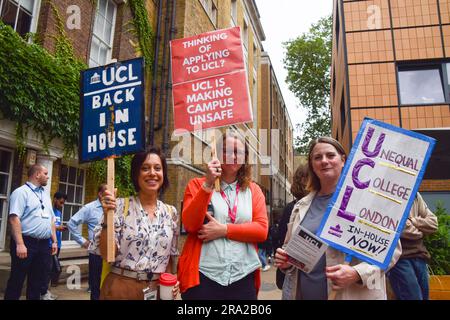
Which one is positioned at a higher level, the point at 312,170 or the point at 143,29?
the point at 143,29

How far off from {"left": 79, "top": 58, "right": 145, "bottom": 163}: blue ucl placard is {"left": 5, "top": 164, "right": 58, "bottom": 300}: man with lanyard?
232cm

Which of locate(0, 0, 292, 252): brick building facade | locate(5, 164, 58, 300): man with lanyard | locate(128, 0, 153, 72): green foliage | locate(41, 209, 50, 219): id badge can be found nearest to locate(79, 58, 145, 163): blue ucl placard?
locate(5, 164, 58, 300): man with lanyard

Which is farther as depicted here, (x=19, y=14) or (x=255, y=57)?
(x=255, y=57)

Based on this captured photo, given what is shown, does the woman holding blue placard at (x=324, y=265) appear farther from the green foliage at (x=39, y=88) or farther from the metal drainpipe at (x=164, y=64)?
the metal drainpipe at (x=164, y=64)

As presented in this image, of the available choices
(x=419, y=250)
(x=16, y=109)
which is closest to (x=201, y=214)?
(x=419, y=250)

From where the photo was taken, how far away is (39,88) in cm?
650

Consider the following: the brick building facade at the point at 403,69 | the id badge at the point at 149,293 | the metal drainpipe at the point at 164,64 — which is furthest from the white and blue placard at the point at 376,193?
the metal drainpipe at the point at 164,64

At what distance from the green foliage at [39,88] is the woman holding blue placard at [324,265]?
5.71m

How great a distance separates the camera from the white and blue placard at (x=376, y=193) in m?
2.11

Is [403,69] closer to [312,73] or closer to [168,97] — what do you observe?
[168,97]

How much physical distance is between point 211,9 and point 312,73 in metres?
15.1

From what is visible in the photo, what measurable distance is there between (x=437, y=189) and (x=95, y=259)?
33.6 feet

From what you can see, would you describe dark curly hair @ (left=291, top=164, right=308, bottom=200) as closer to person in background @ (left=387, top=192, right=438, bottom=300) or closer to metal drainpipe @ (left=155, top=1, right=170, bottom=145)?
person in background @ (left=387, top=192, right=438, bottom=300)

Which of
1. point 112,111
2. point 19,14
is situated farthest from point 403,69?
point 112,111
